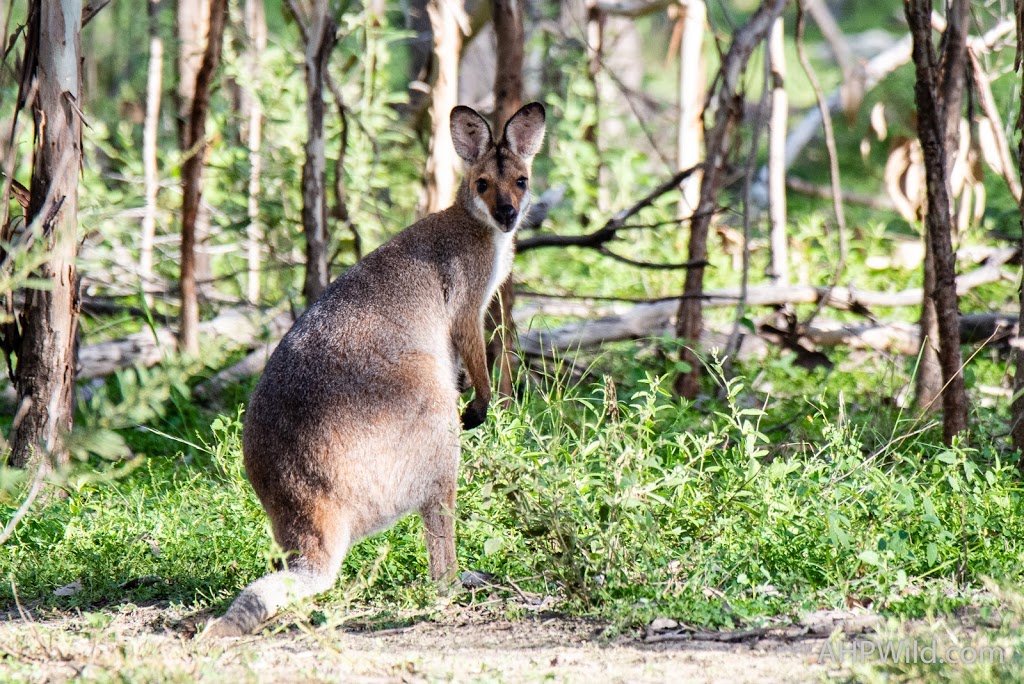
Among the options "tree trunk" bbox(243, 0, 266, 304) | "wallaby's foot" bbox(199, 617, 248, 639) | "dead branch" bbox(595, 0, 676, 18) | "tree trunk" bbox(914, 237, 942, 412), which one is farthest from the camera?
"dead branch" bbox(595, 0, 676, 18)

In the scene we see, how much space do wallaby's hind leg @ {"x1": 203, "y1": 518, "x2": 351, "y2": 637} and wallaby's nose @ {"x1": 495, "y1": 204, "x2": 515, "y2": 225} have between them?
1.60 meters

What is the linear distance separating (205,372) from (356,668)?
3558mm

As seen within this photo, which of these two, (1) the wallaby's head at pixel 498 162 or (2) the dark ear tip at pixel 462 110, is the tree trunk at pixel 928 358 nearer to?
(1) the wallaby's head at pixel 498 162

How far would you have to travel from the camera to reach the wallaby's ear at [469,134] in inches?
182

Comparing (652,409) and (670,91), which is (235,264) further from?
(670,91)

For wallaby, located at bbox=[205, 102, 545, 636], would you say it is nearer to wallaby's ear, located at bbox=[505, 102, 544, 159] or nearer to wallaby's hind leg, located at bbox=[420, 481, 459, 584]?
wallaby's hind leg, located at bbox=[420, 481, 459, 584]

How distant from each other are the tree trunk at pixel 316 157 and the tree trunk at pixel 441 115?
794 millimetres

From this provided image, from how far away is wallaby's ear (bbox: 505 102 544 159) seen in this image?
457 centimetres

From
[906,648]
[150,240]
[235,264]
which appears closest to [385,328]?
[906,648]

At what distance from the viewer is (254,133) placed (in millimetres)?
7457

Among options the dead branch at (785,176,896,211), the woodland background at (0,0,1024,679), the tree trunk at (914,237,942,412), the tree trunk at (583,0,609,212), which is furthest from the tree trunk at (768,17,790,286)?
the dead branch at (785,176,896,211)

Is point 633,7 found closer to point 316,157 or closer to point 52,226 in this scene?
point 316,157

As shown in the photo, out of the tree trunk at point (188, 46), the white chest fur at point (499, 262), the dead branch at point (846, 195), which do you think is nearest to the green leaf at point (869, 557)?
the white chest fur at point (499, 262)

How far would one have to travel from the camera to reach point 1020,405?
4219 mm
